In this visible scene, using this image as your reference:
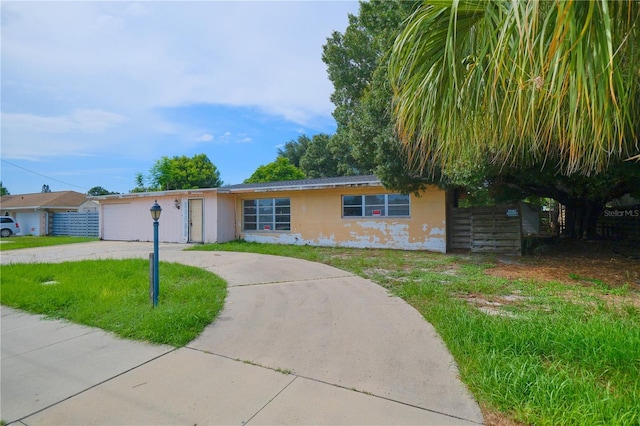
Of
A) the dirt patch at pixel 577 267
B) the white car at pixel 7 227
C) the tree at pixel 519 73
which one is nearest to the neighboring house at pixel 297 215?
the dirt patch at pixel 577 267

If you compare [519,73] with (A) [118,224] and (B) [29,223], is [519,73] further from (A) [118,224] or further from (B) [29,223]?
(B) [29,223]

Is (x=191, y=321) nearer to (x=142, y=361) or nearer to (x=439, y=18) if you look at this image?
(x=142, y=361)

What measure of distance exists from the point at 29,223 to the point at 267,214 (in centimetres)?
2396

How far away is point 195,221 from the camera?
14383 mm

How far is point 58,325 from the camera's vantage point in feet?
14.0

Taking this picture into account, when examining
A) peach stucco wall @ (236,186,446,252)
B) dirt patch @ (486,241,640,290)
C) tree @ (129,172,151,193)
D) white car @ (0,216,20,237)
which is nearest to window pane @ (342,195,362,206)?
peach stucco wall @ (236,186,446,252)

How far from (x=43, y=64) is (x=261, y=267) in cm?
722

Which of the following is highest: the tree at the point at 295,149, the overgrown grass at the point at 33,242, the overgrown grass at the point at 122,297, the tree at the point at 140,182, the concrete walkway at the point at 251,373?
the tree at the point at 295,149

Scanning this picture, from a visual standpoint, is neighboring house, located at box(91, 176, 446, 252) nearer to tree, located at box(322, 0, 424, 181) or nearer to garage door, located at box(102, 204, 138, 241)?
garage door, located at box(102, 204, 138, 241)

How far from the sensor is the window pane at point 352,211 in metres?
12.1

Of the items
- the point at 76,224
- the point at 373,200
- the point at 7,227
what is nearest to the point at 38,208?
the point at 7,227

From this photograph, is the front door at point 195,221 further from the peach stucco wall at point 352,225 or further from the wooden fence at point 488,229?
the wooden fence at point 488,229

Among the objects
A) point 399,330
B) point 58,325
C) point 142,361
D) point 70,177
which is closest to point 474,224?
point 399,330

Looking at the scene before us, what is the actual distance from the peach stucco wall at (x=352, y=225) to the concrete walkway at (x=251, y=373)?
6783 millimetres
